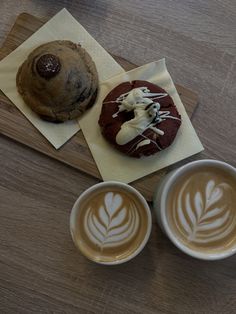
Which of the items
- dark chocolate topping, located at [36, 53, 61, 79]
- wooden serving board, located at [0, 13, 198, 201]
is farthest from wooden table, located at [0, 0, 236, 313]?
dark chocolate topping, located at [36, 53, 61, 79]

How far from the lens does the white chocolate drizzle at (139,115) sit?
82cm

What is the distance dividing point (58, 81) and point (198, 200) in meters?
0.32

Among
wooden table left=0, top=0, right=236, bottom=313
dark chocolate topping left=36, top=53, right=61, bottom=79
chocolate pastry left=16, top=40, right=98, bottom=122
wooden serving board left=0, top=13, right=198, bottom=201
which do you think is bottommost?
wooden table left=0, top=0, right=236, bottom=313

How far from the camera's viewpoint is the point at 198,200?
78 centimetres

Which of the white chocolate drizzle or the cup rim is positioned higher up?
the white chocolate drizzle

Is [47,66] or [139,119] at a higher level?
[47,66]

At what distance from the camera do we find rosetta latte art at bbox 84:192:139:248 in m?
0.79

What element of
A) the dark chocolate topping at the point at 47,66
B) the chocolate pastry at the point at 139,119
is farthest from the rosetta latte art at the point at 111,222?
the dark chocolate topping at the point at 47,66

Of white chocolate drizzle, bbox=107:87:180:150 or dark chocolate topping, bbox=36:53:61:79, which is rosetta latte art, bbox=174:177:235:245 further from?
dark chocolate topping, bbox=36:53:61:79

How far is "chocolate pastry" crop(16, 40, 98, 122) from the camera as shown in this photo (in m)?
0.83

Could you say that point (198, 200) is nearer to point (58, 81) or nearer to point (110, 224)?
point (110, 224)

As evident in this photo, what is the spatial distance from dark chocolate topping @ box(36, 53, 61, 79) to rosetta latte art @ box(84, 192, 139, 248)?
0.23 metres

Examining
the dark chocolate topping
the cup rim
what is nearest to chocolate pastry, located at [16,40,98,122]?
the dark chocolate topping

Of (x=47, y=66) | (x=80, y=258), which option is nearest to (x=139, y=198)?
(x=80, y=258)
